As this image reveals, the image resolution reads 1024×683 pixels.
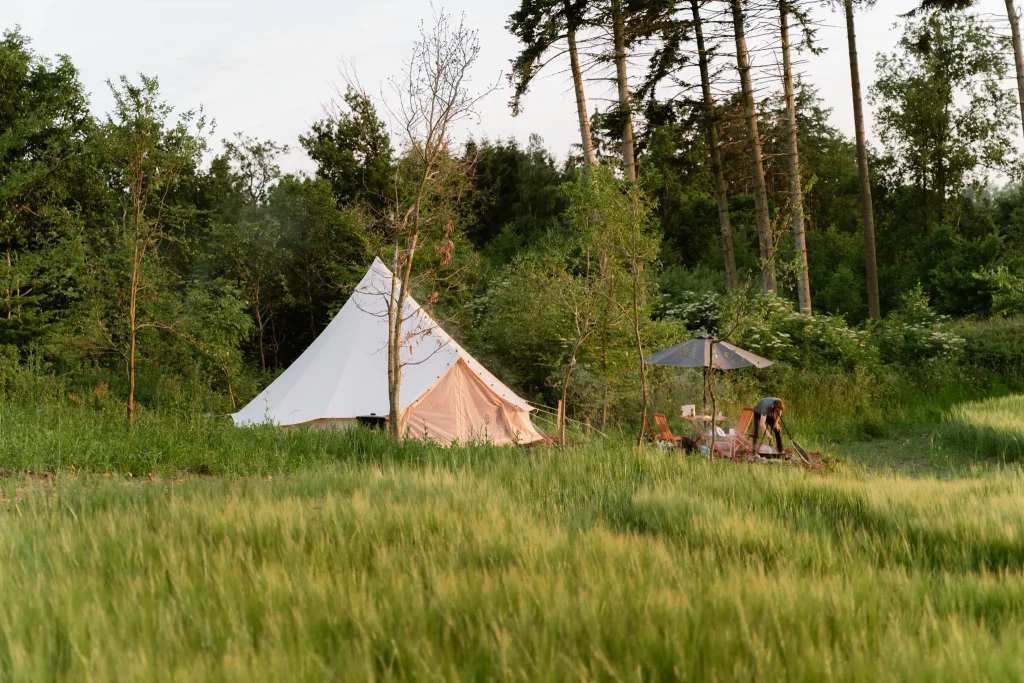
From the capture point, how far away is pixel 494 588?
2.87 meters

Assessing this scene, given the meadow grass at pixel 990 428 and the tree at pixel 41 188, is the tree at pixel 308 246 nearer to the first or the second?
the tree at pixel 41 188

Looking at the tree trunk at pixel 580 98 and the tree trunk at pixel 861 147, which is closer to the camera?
the tree trunk at pixel 580 98

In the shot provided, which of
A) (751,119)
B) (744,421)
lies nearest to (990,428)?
(744,421)

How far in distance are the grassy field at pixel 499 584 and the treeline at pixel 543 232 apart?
222 inches

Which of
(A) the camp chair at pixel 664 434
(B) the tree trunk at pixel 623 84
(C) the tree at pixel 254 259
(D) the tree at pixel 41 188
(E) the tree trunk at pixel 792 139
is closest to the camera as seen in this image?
(A) the camp chair at pixel 664 434

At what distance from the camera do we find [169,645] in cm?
247

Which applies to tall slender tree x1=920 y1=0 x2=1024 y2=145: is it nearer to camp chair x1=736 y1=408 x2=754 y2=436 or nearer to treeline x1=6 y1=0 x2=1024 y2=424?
treeline x1=6 y1=0 x2=1024 y2=424

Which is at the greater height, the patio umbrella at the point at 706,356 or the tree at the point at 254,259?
the tree at the point at 254,259

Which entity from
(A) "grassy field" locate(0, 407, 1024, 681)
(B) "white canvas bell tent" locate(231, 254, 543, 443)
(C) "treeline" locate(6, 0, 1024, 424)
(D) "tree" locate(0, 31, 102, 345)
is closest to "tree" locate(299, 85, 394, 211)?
(C) "treeline" locate(6, 0, 1024, 424)

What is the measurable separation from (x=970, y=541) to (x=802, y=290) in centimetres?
1616

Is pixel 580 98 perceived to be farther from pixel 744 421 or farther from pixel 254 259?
pixel 254 259

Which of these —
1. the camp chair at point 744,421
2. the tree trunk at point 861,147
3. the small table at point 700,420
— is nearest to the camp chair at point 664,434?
the small table at point 700,420

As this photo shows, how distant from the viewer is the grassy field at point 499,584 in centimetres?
238

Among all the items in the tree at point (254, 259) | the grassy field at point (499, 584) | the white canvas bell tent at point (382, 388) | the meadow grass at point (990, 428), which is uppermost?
the tree at point (254, 259)
